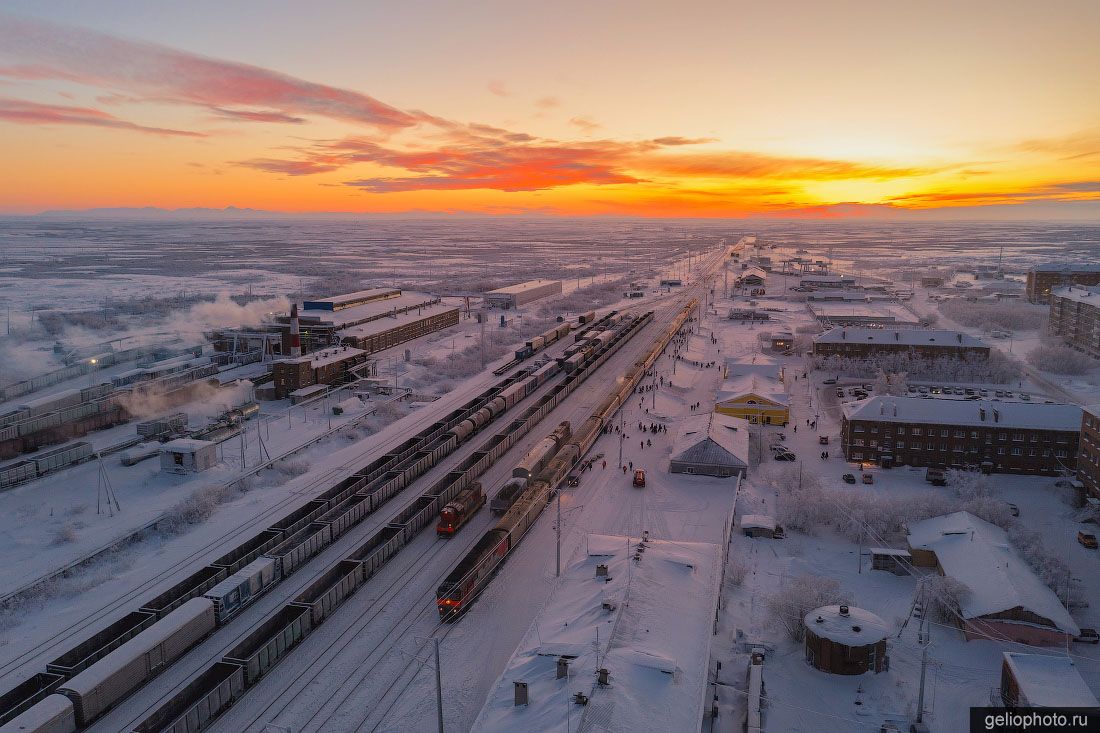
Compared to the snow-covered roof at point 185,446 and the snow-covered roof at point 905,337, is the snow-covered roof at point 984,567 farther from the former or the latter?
the snow-covered roof at point 905,337

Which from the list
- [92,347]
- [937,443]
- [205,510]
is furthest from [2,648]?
A: [92,347]

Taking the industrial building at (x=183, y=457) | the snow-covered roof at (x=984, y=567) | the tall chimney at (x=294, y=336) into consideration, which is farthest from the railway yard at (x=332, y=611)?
the tall chimney at (x=294, y=336)

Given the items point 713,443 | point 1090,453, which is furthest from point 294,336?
point 1090,453

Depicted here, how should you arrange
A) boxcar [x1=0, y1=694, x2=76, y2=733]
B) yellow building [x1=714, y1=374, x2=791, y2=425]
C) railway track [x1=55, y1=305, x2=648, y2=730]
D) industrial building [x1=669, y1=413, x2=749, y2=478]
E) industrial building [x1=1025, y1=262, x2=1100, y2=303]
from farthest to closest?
industrial building [x1=1025, y1=262, x2=1100, y2=303], yellow building [x1=714, y1=374, x2=791, y2=425], industrial building [x1=669, y1=413, x2=749, y2=478], railway track [x1=55, y1=305, x2=648, y2=730], boxcar [x1=0, y1=694, x2=76, y2=733]

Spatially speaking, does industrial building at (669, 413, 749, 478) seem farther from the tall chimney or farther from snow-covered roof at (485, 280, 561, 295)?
snow-covered roof at (485, 280, 561, 295)

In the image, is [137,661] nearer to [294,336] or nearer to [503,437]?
[503,437]

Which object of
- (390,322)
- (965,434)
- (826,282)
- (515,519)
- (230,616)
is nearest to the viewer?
(230,616)

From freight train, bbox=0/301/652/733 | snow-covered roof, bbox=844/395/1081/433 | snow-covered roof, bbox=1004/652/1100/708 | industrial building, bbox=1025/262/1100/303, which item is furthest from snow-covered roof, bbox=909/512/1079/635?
industrial building, bbox=1025/262/1100/303
